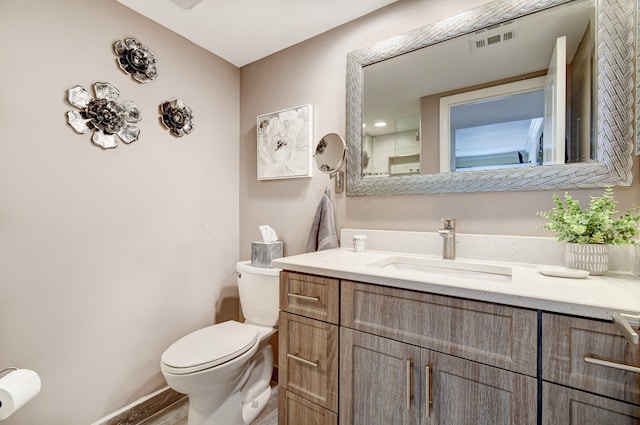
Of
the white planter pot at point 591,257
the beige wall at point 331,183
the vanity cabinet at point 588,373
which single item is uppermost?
the beige wall at point 331,183

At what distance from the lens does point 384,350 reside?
95cm

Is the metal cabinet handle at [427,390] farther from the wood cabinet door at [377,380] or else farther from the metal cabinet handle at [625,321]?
the metal cabinet handle at [625,321]

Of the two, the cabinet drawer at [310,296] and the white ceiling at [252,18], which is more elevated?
the white ceiling at [252,18]

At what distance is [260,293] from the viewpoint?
1.69 metres

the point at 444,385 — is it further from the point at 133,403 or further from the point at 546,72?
the point at 133,403

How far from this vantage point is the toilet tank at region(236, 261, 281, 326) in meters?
1.66

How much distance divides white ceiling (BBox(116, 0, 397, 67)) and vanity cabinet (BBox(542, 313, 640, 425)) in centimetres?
165

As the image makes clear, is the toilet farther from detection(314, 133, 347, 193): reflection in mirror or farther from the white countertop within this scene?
detection(314, 133, 347, 193): reflection in mirror

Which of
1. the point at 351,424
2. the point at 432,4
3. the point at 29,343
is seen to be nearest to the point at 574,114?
the point at 432,4

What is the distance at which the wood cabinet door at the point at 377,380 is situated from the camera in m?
0.90

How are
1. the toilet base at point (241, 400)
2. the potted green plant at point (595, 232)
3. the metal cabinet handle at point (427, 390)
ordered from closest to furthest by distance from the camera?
1. the metal cabinet handle at point (427, 390)
2. the potted green plant at point (595, 232)
3. the toilet base at point (241, 400)

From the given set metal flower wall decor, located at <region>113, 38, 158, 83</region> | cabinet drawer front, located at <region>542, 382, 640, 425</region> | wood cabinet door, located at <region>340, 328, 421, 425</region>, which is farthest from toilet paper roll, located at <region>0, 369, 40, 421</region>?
cabinet drawer front, located at <region>542, 382, 640, 425</region>

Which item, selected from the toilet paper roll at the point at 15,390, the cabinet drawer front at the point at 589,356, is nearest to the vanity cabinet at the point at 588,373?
the cabinet drawer front at the point at 589,356

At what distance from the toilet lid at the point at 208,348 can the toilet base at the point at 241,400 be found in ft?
0.66
